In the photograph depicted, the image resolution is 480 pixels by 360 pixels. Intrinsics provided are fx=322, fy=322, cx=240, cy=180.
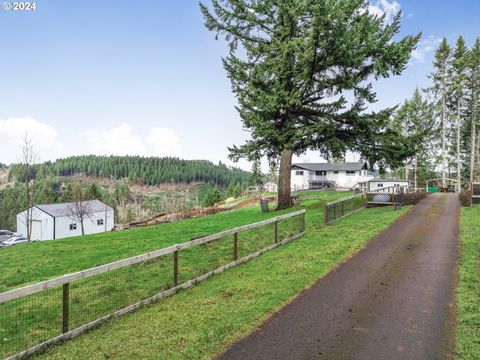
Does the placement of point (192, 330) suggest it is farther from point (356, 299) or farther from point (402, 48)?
point (402, 48)

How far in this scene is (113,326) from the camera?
6.11 m

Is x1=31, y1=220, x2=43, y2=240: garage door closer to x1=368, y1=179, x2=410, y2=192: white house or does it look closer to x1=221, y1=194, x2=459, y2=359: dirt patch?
x1=368, y1=179, x2=410, y2=192: white house

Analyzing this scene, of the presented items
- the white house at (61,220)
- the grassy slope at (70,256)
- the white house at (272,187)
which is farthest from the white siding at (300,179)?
the grassy slope at (70,256)

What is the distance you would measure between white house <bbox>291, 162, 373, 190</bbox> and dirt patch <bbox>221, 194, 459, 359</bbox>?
5955 centimetres

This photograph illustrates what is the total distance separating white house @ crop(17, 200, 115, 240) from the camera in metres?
49.3

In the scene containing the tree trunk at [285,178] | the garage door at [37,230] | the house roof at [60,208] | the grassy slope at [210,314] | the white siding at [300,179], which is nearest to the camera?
the grassy slope at [210,314]

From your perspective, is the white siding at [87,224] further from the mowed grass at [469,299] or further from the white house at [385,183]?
the mowed grass at [469,299]

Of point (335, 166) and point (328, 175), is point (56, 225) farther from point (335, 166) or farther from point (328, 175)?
point (335, 166)

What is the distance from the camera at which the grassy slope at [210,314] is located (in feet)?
16.7

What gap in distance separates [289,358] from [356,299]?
2806 mm

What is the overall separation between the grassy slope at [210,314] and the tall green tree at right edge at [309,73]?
11.2 m

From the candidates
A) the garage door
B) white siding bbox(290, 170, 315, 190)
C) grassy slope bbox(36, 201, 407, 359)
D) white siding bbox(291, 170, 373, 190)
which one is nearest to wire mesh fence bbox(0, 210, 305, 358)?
grassy slope bbox(36, 201, 407, 359)

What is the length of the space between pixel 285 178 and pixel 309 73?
7.25 metres

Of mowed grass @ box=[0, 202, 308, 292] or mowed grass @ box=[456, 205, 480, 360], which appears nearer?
mowed grass @ box=[456, 205, 480, 360]
